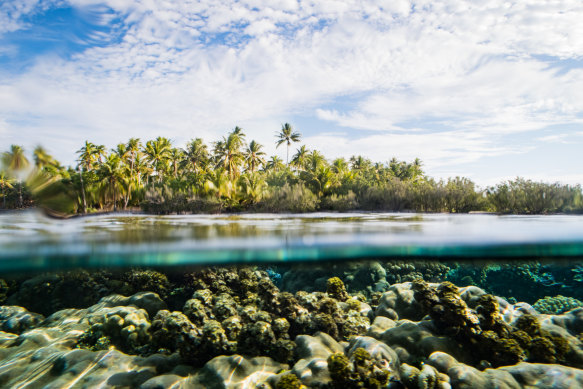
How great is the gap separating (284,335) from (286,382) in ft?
5.46

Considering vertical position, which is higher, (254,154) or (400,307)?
(254,154)

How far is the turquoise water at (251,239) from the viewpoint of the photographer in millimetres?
7500

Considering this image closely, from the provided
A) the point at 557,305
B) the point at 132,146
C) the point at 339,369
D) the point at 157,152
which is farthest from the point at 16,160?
the point at 157,152

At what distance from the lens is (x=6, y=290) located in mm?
12141

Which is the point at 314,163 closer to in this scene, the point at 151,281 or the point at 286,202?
the point at 286,202

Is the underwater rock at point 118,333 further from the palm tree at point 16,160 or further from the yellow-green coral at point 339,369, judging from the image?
the yellow-green coral at point 339,369

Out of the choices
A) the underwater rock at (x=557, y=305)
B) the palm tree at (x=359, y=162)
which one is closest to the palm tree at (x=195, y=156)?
the palm tree at (x=359, y=162)

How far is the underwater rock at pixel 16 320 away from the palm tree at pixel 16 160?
20.3ft

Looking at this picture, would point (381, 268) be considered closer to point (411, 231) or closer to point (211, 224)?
point (411, 231)

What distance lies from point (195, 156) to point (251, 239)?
48877 millimetres

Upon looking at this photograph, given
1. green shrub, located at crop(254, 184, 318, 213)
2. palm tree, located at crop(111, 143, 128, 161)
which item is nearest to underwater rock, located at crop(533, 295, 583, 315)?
green shrub, located at crop(254, 184, 318, 213)

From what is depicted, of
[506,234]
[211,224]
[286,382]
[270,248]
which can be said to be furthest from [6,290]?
[506,234]

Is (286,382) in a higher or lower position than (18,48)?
lower

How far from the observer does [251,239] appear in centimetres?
814
